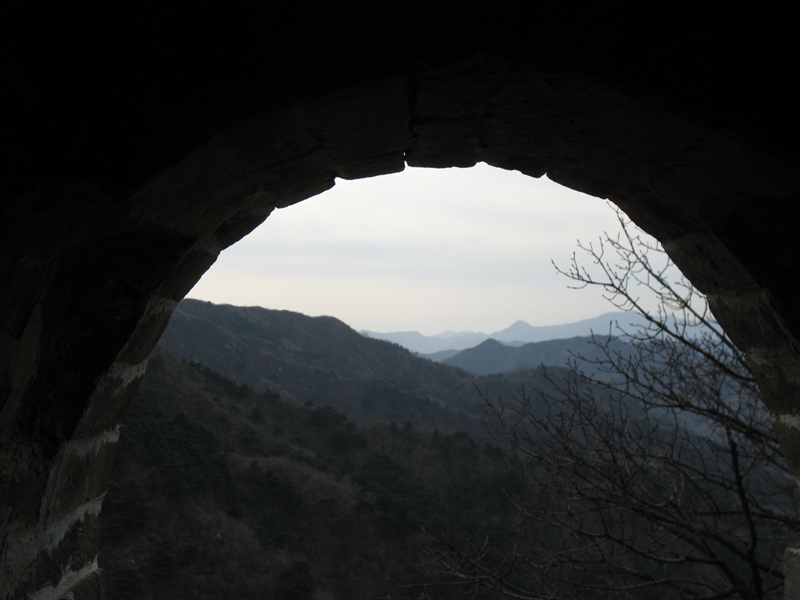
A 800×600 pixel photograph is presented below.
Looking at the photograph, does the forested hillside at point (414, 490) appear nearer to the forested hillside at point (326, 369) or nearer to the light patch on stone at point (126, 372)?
the light patch on stone at point (126, 372)

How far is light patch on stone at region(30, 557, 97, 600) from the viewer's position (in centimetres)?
149

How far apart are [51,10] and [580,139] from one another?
1.11 m

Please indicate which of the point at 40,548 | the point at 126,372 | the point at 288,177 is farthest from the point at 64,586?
the point at 288,177

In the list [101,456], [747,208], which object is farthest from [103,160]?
[747,208]

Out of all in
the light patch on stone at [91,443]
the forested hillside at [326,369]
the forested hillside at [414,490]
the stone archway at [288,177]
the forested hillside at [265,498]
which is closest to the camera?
the stone archway at [288,177]

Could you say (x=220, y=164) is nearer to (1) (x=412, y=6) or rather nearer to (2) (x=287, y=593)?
(1) (x=412, y=6)

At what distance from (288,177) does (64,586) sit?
1.19m

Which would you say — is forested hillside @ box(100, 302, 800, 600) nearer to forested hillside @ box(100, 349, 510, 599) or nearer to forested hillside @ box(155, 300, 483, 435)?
forested hillside @ box(100, 349, 510, 599)

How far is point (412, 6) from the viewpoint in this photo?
1111mm

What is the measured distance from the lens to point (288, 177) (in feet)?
5.22

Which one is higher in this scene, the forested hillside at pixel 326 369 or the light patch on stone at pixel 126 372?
the forested hillside at pixel 326 369

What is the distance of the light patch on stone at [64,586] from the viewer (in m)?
1.49

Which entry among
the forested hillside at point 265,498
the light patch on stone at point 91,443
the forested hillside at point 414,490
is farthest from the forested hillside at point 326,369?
the light patch on stone at point 91,443

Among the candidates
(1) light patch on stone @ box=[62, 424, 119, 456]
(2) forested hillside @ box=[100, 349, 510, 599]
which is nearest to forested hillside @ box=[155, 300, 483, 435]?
(2) forested hillside @ box=[100, 349, 510, 599]
